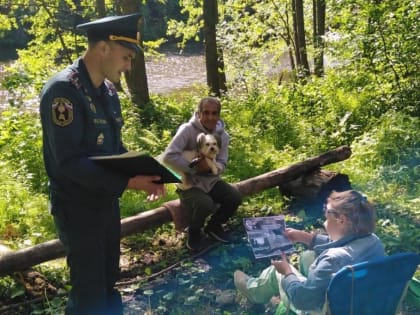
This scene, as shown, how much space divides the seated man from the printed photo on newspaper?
65 centimetres

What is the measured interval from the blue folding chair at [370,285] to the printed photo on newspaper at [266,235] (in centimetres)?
143

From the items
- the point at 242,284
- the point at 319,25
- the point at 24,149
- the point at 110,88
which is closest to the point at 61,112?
the point at 110,88

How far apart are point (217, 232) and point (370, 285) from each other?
8.53ft

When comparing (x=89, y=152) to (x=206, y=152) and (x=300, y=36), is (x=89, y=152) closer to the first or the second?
(x=206, y=152)

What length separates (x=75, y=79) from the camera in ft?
8.75

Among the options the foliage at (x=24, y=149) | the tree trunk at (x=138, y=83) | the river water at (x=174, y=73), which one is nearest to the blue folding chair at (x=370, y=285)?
the foliage at (x=24, y=149)

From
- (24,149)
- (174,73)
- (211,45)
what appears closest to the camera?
(24,149)

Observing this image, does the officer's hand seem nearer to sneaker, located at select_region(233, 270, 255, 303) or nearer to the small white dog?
sneaker, located at select_region(233, 270, 255, 303)

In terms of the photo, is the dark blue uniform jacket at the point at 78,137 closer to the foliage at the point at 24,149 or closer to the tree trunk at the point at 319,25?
the foliage at the point at 24,149

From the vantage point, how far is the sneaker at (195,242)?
4.91 m

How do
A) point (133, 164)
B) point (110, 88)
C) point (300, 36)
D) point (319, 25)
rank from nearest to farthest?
point (133, 164), point (110, 88), point (319, 25), point (300, 36)

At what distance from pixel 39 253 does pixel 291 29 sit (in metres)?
14.9

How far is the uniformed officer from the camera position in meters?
2.56

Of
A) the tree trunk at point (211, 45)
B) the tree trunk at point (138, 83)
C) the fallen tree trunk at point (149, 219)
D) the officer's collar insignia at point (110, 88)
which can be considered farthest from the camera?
the tree trunk at point (211, 45)
